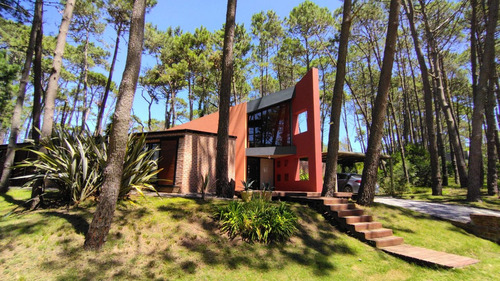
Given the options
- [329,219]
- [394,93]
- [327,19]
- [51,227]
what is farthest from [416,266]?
[394,93]

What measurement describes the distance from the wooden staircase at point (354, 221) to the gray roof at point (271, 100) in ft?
21.9

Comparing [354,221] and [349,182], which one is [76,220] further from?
[349,182]

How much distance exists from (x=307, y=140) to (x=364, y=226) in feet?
17.6

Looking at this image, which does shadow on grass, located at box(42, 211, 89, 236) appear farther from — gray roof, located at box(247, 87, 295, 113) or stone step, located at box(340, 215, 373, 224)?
gray roof, located at box(247, 87, 295, 113)

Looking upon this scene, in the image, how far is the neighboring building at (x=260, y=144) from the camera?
419 inches

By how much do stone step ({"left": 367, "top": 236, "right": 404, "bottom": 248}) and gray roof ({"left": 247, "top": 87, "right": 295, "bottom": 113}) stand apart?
8447mm

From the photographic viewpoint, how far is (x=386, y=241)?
552 cm

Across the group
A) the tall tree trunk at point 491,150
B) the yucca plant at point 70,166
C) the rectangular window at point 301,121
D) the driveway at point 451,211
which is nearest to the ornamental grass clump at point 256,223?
the yucca plant at point 70,166

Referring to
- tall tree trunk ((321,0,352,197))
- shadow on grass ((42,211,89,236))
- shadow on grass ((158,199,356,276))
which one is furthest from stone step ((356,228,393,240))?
shadow on grass ((42,211,89,236))

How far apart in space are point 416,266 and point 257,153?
29.4ft

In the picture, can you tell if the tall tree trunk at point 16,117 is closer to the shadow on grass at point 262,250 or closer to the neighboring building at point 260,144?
the neighboring building at point 260,144

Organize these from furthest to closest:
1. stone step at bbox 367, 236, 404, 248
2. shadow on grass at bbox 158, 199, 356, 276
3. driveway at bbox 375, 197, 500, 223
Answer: driveway at bbox 375, 197, 500, 223 → stone step at bbox 367, 236, 404, 248 → shadow on grass at bbox 158, 199, 356, 276

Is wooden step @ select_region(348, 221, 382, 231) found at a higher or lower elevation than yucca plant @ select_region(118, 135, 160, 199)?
lower

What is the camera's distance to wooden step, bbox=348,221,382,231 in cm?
595
